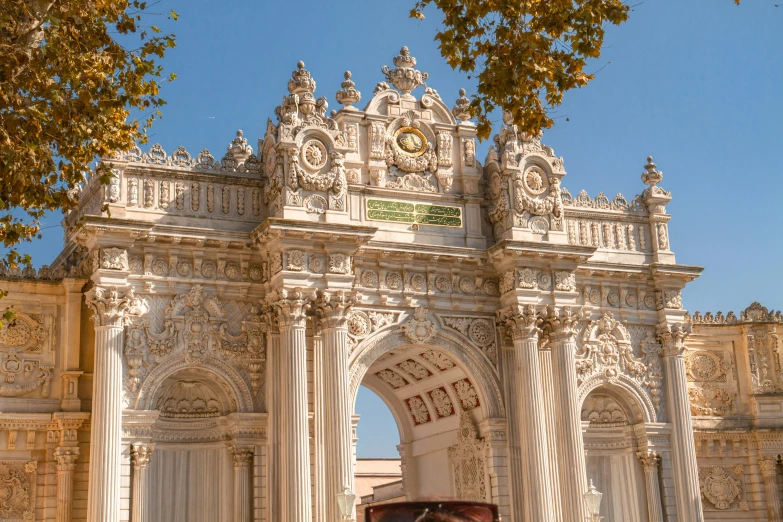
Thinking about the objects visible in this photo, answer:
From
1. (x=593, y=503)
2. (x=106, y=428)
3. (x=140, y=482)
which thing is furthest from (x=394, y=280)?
(x=106, y=428)

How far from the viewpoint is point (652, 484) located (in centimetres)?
3044

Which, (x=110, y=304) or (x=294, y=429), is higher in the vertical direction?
(x=110, y=304)

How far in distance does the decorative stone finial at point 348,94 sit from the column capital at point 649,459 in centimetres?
1149

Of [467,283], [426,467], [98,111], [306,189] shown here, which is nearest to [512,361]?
[467,283]

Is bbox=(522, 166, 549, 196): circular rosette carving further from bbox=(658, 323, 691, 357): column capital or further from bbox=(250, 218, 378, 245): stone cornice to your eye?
Result: bbox=(658, 323, 691, 357): column capital

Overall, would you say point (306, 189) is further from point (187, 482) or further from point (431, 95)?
point (187, 482)

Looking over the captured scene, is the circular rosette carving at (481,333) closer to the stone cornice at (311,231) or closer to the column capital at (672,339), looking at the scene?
the stone cornice at (311,231)

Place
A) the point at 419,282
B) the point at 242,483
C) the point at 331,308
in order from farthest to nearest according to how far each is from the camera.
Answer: the point at 419,282 < the point at 331,308 < the point at 242,483

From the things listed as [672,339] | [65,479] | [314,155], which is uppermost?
[314,155]

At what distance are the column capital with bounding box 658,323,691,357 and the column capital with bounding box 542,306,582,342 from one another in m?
3.18

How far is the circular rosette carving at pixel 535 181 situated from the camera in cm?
2975

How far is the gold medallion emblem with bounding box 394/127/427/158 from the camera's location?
29531 millimetres

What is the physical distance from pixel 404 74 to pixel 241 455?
10115 mm

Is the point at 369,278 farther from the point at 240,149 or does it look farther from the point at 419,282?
the point at 240,149
